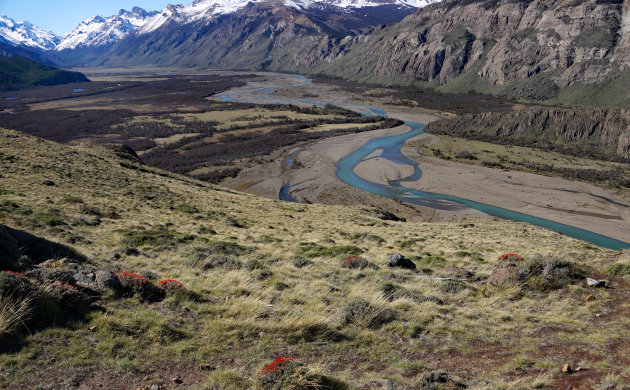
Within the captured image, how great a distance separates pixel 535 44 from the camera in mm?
152750

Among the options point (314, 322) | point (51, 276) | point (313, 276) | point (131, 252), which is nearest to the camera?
point (314, 322)

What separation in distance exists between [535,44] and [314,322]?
183018mm

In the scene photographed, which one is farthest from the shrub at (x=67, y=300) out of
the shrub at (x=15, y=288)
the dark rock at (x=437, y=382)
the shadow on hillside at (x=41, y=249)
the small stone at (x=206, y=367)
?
the dark rock at (x=437, y=382)

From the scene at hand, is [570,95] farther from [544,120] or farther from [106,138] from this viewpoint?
[106,138]

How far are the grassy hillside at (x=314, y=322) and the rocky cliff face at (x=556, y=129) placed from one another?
76037 millimetres

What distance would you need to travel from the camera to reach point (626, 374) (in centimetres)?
686

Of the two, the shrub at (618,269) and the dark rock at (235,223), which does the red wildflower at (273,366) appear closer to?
the shrub at (618,269)

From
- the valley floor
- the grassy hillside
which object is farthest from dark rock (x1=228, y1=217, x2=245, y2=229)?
the valley floor

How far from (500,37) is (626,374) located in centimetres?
20204

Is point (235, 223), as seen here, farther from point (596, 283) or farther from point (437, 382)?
point (437, 382)

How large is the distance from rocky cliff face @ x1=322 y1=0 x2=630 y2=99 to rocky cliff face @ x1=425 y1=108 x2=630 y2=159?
56.0 metres

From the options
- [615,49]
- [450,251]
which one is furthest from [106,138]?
[615,49]

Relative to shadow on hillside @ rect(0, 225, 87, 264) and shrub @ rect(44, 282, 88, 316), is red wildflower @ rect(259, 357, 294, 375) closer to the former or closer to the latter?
shrub @ rect(44, 282, 88, 316)

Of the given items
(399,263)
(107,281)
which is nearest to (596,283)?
(399,263)
